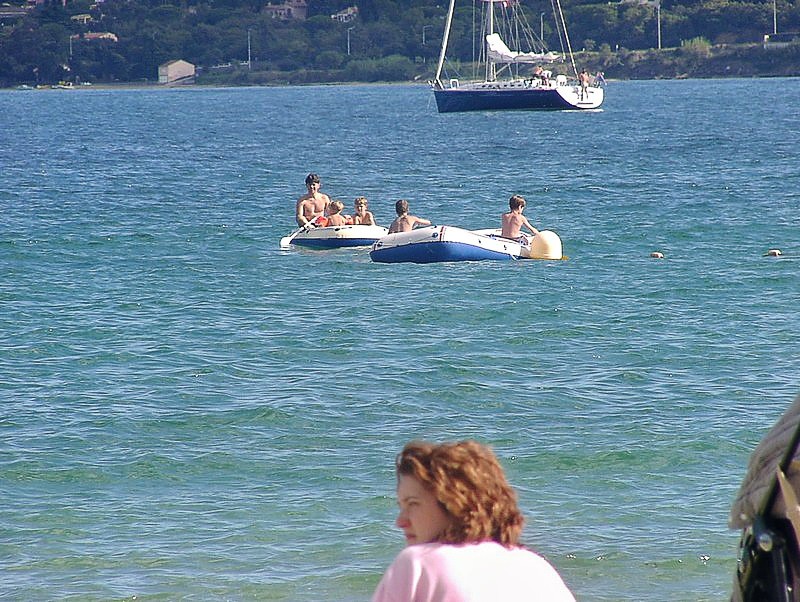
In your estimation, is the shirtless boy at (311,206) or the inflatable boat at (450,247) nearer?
the inflatable boat at (450,247)

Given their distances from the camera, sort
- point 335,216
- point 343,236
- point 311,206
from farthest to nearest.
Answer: point 311,206 → point 335,216 → point 343,236

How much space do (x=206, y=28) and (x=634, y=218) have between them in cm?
16860

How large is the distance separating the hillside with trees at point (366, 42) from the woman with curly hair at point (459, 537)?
160 metres

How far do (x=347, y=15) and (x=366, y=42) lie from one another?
1022 centimetres

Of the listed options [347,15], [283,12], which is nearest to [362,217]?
[347,15]

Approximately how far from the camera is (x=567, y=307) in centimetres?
1695

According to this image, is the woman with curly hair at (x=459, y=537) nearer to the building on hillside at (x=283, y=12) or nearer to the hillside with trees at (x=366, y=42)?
the hillside with trees at (x=366, y=42)

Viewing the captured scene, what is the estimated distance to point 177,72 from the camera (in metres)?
189

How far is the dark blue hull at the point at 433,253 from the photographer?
64.7 ft

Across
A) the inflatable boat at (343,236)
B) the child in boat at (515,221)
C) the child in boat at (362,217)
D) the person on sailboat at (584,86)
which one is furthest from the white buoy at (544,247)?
the person on sailboat at (584,86)

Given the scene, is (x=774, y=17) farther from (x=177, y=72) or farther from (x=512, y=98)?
(x=512, y=98)

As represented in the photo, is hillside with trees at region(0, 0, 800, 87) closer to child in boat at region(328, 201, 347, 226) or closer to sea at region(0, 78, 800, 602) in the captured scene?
sea at region(0, 78, 800, 602)

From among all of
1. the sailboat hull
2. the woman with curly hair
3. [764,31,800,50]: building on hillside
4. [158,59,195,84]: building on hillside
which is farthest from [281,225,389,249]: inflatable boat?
[158,59,195,84]: building on hillside

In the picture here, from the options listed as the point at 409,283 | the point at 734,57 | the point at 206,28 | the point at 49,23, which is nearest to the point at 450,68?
the point at 734,57
